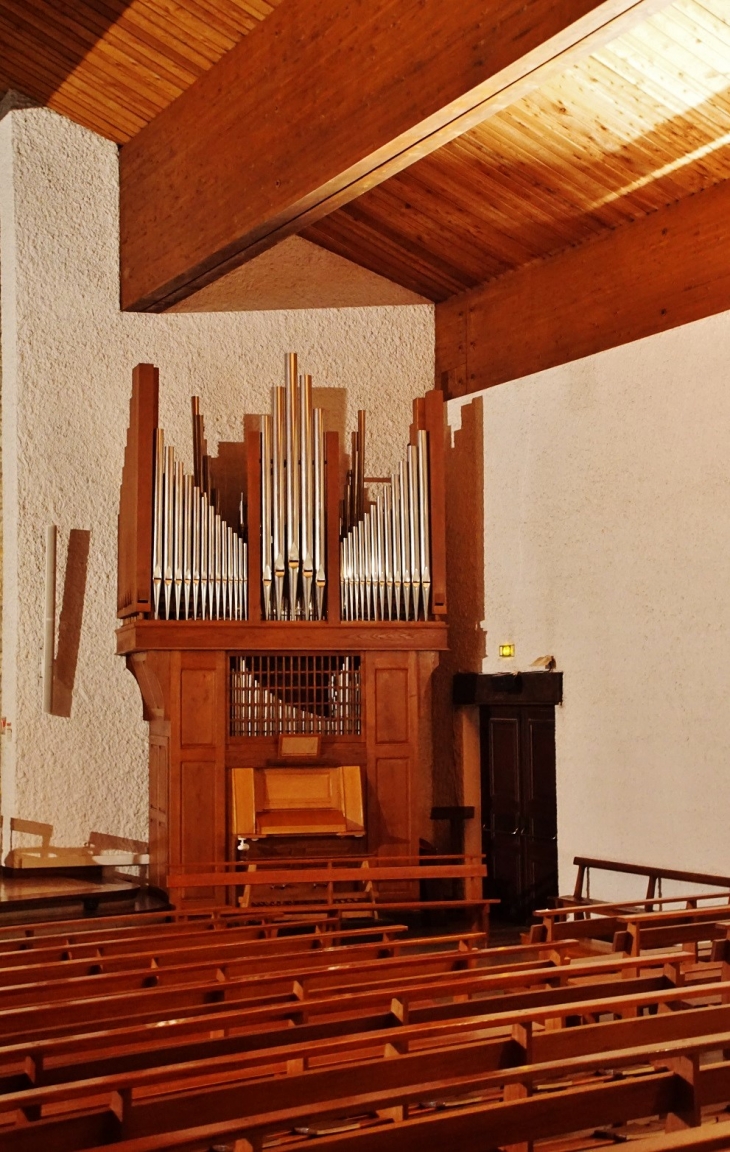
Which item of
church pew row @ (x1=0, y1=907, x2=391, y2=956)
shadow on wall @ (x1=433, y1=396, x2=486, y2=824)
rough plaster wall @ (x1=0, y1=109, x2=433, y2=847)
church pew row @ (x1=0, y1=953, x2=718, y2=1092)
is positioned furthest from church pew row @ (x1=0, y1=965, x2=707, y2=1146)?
rough plaster wall @ (x1=0, y1=109, x2=433, y2=847)

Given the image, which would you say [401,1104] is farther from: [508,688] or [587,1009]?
[508,688]

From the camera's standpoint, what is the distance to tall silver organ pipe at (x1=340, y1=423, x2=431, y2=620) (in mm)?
8773

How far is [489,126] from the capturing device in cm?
797

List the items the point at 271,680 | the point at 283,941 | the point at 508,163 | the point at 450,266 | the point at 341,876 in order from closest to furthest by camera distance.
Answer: the point at 283,941, the point at 341,876, the point at 508,163, the point at 271,680, the point at 450,266

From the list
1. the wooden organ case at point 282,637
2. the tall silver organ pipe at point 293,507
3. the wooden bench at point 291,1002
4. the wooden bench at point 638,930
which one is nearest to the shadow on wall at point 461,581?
the wooden organ case at point 282,637

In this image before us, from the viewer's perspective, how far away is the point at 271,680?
9094mm

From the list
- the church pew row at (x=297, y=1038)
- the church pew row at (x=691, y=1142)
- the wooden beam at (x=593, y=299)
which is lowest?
the church pew row at (x=691, y=1142)

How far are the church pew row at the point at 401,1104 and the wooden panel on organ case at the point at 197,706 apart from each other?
5.69 meters

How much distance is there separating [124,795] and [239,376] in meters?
3.55

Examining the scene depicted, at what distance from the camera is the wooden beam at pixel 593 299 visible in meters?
7.74

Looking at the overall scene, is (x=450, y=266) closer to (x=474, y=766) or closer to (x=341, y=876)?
(x=474, y=766)

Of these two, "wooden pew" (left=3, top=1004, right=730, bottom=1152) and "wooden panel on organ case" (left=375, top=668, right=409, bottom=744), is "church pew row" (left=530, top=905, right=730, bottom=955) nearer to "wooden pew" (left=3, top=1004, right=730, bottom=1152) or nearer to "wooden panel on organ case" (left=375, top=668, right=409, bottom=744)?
"wooden pew" (left=3, top=1004, right=730, bottom=1152)

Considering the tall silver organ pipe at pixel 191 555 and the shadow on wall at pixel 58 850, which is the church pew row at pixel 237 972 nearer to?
the tall silver organ pipe at pixel 191 555

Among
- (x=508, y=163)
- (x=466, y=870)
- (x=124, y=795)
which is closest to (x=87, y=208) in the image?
→ (x=508, y=163)
